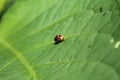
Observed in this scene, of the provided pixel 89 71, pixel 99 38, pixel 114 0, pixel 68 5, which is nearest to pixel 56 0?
pixel 68 5

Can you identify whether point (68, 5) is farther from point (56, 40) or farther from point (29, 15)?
point (29, 15)

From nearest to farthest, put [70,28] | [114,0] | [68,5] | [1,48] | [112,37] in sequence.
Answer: [112,37]
[114,0]
[70,28]
[68,5]
[1,48]

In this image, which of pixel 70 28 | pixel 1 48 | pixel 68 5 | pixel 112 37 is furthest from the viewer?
pixel 1 48

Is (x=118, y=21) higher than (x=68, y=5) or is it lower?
lower

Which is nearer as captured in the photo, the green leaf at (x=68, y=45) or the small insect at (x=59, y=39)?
the green leaf at (x=68, y=45)

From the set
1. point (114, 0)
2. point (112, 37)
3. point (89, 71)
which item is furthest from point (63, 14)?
point (89, 71)

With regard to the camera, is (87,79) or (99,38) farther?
(99,38)

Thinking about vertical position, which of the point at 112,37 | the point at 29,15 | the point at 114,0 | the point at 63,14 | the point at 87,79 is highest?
the point at 29,15

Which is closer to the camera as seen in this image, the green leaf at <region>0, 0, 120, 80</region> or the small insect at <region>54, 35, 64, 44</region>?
the green leaf at <region>0, 0, 120, 80</region>
